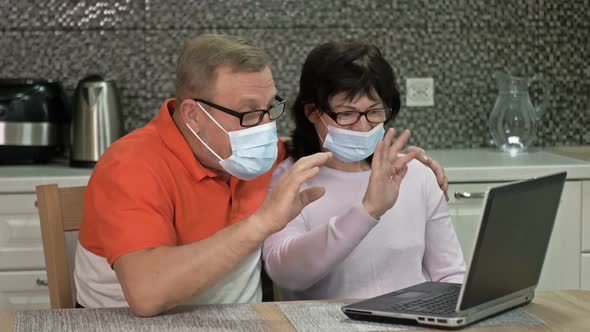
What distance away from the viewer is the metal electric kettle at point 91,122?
2.91m

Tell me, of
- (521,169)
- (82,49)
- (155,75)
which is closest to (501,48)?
(521,169)

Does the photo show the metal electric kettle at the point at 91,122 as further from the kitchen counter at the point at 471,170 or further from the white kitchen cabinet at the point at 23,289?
the white kitchen cabinet at the point at 23,289

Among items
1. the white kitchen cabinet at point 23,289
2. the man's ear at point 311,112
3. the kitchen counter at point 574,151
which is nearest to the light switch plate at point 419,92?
the kitchen counter at point 574,151

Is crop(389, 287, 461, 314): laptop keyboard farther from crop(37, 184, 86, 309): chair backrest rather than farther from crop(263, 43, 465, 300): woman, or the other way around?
crop(37, 184, 86, 309): chair backrest

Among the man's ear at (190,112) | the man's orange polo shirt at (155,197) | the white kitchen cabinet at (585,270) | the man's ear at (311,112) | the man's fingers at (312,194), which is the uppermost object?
the man's ear at (190,112)

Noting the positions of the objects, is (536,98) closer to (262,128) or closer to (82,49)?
(82,49)

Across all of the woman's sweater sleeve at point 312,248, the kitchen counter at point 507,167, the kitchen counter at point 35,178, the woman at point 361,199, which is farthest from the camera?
the kitchen counter at point 507,167

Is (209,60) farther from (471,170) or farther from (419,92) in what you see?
(419,92)

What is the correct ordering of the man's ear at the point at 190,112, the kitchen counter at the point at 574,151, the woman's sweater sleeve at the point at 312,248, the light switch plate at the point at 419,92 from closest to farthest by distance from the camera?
the woman's sweater sleeve at the point at 312,248 → the man's ear at the point at 190,112 → the kitchen counter at the point at 574,151 → the light switch plate at the point at 419,92

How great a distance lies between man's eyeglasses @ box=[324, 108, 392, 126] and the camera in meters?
2.06

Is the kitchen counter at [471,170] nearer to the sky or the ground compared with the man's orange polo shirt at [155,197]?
nearer to the ground

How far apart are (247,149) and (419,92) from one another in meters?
1.59

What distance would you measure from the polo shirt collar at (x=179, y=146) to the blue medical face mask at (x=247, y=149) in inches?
1.3

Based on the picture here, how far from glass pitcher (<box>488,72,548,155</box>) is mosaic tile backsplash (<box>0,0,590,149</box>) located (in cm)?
15
